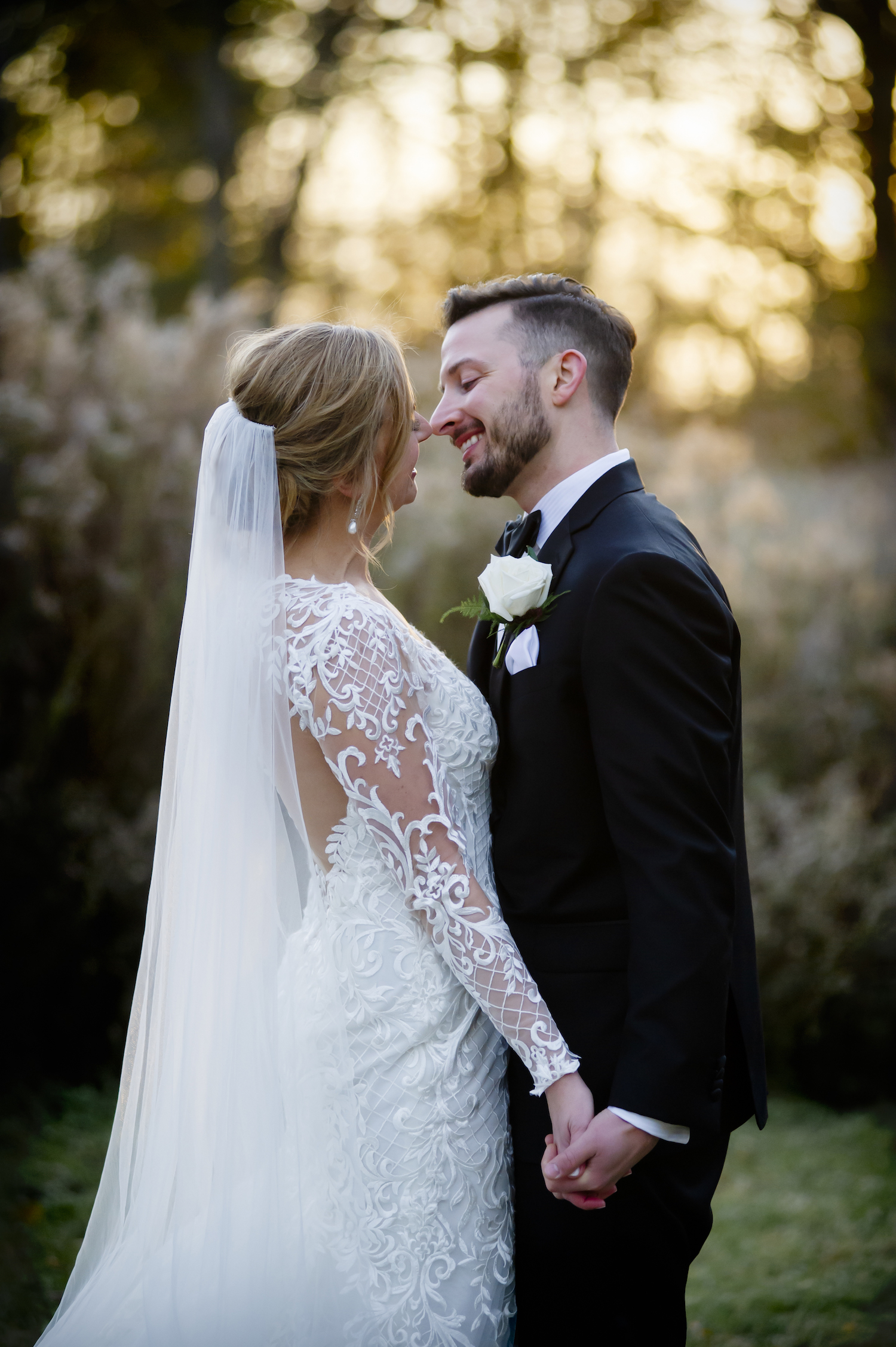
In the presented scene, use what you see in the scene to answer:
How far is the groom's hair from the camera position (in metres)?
2.54

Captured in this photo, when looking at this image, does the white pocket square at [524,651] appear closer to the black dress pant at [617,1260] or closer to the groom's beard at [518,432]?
the groom's beard at [518,432]

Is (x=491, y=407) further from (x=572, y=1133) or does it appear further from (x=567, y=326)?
(x=572, y=1133)

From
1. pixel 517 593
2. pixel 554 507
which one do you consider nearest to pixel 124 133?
pixel 554 507

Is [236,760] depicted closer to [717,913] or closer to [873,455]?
[717,913]

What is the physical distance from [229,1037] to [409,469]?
1.33 meters

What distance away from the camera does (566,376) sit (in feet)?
8.25

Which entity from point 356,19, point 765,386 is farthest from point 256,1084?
point 765,386

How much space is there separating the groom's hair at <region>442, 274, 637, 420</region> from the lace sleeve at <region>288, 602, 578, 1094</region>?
0.90 meters

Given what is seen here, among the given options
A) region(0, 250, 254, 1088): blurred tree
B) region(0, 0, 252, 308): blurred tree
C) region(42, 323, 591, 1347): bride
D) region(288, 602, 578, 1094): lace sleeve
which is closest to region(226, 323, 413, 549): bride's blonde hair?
region(42, 323, 591, 1347): bride

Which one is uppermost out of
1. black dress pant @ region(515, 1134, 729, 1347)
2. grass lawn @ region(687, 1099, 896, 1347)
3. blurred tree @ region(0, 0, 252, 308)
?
blurred tree @ region(0, 0, 252, 308)

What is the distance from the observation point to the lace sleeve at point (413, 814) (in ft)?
6.59

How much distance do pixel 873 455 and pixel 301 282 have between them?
7.56 metres

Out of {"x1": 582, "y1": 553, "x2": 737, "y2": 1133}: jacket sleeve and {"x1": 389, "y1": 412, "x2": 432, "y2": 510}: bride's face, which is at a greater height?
{"x1": 389, "y1": 412, "x2": 432, "y2": 510}: bride's face

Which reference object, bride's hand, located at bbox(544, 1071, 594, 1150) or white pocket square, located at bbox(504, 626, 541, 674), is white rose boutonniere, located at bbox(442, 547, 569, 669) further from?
bride's hand, located at bbox(544, 1071, 594, 1150)
